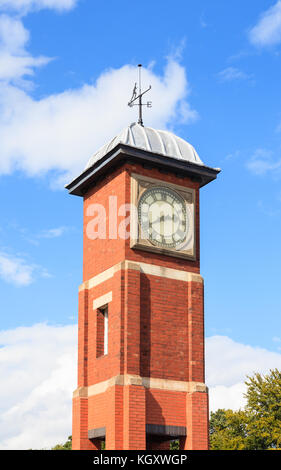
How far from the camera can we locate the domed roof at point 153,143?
27.9 m

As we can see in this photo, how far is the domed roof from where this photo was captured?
2789cm

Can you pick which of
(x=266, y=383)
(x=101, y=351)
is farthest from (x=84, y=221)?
(x=266, y=383)

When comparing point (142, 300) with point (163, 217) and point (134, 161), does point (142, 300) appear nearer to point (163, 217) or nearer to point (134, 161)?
point (163, 217)

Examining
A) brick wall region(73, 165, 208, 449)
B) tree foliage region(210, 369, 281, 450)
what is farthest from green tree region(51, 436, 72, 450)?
brick wall region(73, 165, 208, 449)

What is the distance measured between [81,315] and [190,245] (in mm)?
5008

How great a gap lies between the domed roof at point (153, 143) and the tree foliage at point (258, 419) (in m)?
25.3

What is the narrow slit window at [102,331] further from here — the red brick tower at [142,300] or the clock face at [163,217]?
the clock face at [163,217]

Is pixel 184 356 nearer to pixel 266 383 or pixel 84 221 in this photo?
pixel 84 221

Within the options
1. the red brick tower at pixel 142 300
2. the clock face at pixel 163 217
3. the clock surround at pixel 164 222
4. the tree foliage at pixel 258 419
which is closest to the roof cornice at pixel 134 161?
the red brick tower at pixel 142 300

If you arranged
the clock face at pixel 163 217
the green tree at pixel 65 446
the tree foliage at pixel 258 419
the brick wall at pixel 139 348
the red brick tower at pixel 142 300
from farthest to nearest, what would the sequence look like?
the green tree at pixel 65 446 < the tree foliage at pixel 258 419 < the clock face at pixel 163 217 < the red brick tower at pixel 142 300 < the brick wall at pixel 139 348

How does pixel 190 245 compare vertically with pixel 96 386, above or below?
above

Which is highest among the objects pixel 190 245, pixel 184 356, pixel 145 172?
pixel 145 172

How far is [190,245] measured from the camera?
28188 millimetres

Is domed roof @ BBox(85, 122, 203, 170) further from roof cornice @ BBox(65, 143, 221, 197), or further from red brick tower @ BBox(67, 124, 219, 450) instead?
roof cornice @ BBox(65, 143, 221, 197)
